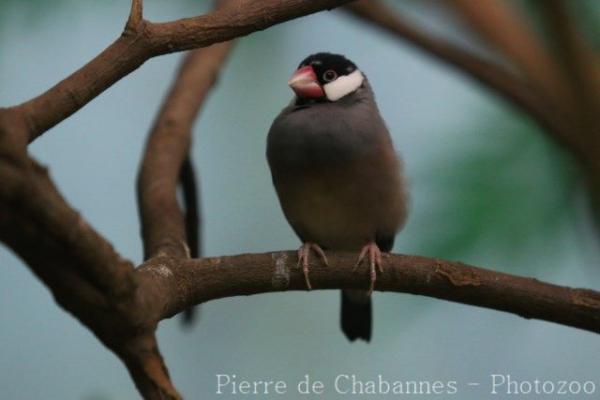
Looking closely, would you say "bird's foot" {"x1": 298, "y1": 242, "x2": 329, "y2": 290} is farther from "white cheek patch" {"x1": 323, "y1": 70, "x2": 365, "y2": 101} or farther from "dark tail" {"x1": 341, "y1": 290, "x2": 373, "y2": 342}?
"dark tail" {"x1": 341, "y1": 290, "x2": 373, "y2": 342}

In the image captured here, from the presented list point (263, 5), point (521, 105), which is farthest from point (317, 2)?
point (521, 105)

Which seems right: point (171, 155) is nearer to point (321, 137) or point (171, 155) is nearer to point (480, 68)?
point (321, 137)

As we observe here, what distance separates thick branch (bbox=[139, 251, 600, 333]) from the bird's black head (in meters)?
0.48

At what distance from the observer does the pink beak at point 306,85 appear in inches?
68.6

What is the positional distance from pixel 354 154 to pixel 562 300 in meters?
0.47

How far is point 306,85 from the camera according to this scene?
5.72 ft

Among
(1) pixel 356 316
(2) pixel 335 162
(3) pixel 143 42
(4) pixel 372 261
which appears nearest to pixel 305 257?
(4) pixel 372 261

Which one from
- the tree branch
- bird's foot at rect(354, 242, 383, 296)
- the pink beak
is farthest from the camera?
the pink beak

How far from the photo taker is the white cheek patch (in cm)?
175

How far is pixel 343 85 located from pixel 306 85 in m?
0.07

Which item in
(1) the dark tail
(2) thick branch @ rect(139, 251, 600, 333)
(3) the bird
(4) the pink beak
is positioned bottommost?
(2) thick branch @ rect(139, 251, 600, 333)

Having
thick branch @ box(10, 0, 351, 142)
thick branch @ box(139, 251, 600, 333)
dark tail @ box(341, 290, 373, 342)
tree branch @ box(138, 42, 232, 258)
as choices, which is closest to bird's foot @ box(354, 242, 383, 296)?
thick branch @ box(139, 251, 600, 333)

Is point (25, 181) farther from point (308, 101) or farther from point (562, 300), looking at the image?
point (308, 101)

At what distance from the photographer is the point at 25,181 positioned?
0.83 m
